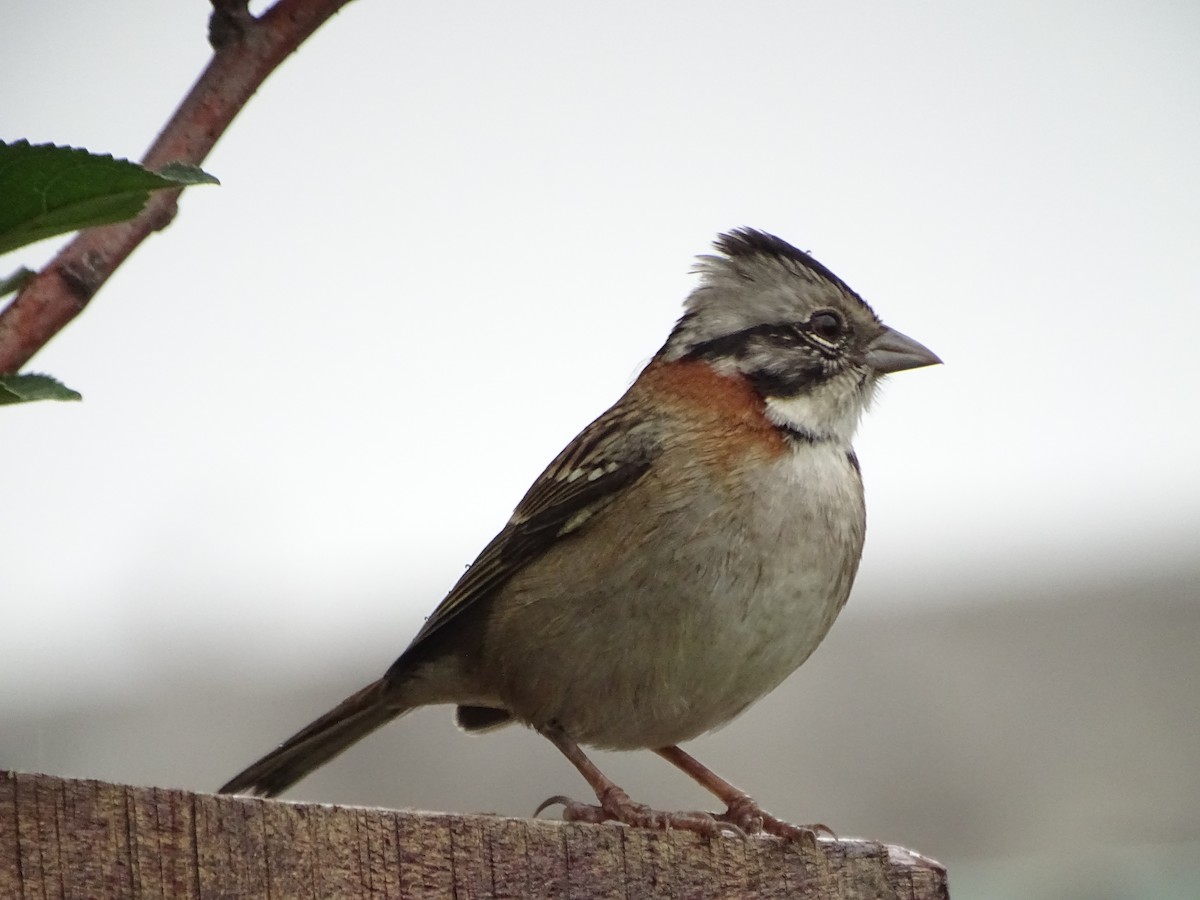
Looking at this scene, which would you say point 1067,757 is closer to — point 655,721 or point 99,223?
point 655,721

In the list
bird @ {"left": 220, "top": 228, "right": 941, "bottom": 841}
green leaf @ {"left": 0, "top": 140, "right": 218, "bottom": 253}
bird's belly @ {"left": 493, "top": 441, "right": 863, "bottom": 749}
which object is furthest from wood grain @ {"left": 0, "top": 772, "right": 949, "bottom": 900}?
bird's belly @ {"left": 493, "top": 441, "right": 863, "bottom": 749}

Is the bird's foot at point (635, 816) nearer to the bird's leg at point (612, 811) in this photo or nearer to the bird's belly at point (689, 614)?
the bird's leg at point (612, 811)

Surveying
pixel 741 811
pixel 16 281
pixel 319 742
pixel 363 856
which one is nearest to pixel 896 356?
pixel 741 811

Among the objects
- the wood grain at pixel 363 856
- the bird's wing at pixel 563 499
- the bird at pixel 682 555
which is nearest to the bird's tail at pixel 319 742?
the bird at pixel 682 555

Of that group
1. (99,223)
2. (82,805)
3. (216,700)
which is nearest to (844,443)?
(82,805)

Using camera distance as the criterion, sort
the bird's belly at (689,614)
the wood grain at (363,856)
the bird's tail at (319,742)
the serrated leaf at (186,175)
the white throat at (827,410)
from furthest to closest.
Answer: the white throat at (827,410)
the bird's tail at (319,742)
the bird's belly at (689,614)
the wood grain at (363,856)
the serrated leaf at (186,175)

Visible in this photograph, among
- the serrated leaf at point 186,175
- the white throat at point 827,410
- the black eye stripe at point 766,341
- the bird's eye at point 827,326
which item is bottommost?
the serrated leaf at point 186,175

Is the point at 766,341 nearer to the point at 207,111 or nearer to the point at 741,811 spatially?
the point at 741,811
